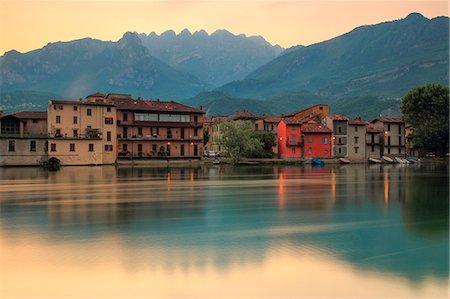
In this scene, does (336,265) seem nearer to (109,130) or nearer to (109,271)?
(109,271)

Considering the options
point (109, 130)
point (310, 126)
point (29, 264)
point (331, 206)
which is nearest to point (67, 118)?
point (109, 130)

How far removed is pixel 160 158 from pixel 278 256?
78.6 meters

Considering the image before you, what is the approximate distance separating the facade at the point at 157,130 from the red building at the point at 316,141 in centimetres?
Result: 2463

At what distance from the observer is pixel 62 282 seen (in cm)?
1590

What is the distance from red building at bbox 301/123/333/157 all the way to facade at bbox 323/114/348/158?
207 cm

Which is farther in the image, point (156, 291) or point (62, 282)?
point (62, 282)

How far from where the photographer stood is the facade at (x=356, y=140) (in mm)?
114000

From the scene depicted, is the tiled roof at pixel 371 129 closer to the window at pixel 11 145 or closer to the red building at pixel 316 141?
the red building at pixel 316 141

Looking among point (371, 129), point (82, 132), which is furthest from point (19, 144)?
point (371, 129)

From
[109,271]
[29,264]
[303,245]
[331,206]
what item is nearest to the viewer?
[109,271]

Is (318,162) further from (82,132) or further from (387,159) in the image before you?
(82,132)

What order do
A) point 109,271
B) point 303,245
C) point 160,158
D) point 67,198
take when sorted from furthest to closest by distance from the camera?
point 160,158 → point 67,198 → point 303,245 → point 109,271

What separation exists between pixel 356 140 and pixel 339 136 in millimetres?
4719

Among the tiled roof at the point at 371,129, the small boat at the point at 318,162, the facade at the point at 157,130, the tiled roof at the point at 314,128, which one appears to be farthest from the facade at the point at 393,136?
the facade at the point at 157,130
